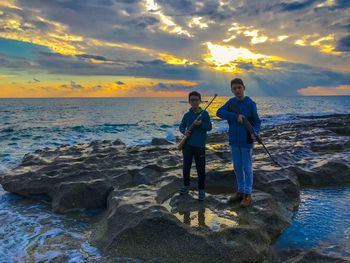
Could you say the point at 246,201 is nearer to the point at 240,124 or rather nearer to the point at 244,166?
the point at 244,166

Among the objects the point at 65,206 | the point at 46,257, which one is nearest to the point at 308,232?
the point at 46,257

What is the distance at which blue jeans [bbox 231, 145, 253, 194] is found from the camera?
713 cm

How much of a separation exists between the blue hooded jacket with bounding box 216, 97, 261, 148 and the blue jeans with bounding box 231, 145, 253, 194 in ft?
0.47

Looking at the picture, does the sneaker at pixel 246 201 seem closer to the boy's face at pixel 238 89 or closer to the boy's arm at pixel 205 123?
the boy's arm at pixel 205 123

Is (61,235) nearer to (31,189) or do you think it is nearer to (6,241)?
(6,241)

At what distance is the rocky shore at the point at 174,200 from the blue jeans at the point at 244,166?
49 centimetres

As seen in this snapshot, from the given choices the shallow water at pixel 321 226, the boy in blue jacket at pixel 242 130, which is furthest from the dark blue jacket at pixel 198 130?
the shallow water at pixel 321 226

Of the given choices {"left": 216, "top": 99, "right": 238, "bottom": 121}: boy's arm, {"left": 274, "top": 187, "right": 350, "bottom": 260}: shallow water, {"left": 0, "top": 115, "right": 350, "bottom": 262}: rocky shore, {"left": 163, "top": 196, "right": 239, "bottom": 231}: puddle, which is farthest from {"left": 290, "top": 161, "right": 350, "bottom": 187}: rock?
{"left": 216, "top": 99, "right": 238, "bottom": 121}: boy's arm

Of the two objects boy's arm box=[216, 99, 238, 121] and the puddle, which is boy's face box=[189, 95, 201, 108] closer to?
boy's arm box=[216, 99, 238, 121]

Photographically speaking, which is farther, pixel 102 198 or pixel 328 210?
pixel 102 198

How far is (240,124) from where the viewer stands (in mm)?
7023

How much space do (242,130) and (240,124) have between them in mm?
131

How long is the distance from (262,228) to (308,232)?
3.19 ft

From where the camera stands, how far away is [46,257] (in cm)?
615
